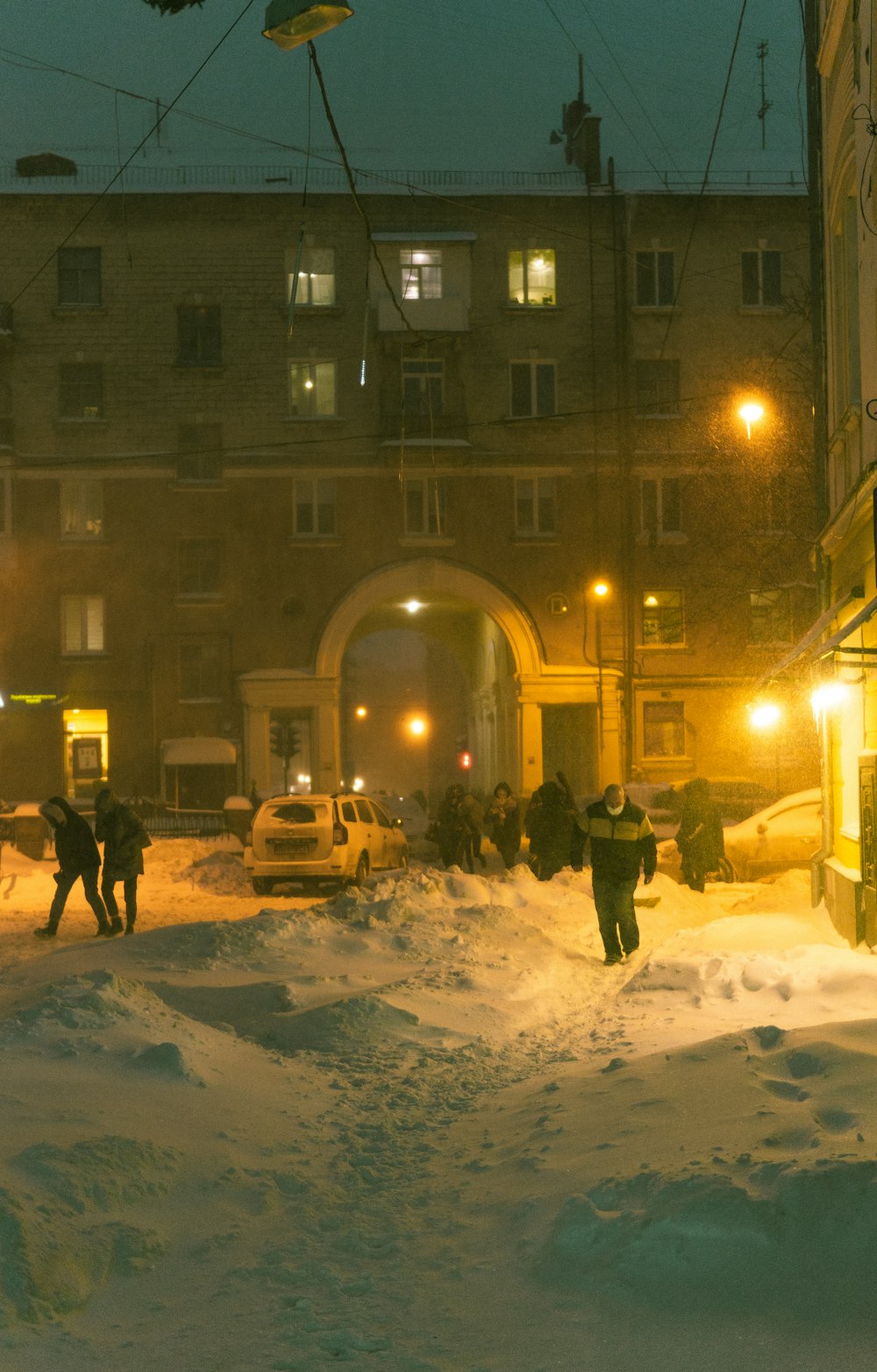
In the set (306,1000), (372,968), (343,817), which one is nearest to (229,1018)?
(306,1000)

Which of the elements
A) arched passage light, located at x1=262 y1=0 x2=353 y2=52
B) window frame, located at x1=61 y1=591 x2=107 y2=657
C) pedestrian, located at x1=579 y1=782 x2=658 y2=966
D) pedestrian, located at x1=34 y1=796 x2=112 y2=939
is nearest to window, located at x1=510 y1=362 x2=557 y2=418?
window frame, located at x1=61 y1=591 x2=107 y2=657

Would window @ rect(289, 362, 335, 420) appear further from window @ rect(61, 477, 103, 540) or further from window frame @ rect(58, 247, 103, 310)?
window @ rect(61, 477, 103, 540)

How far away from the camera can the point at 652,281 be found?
136 ft

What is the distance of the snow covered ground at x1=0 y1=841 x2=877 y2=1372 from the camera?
174 inches

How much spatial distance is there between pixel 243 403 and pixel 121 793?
1161 cm

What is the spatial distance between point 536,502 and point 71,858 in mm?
27022

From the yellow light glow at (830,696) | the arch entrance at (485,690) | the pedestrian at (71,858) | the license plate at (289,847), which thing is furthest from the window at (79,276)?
the yellow light glow at (830,696)

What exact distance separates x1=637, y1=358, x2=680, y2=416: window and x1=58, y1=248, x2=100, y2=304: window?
617 inches

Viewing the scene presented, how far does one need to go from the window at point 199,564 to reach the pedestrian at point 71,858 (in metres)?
25.2

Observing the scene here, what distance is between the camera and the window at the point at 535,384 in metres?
41.6

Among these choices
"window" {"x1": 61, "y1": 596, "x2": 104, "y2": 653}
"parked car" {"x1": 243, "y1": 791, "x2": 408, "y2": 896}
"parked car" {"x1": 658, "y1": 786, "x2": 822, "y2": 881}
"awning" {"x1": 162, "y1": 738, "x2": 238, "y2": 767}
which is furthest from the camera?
"window" {"x1": 61, "y1": 596, "x2": 104, "y2": 653}

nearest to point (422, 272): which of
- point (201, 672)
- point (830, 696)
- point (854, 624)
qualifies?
point (201, 672)

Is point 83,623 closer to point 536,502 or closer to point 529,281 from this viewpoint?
point 536,502

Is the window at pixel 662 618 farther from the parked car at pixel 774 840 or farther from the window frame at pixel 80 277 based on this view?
the parked car at pixel 774 840
